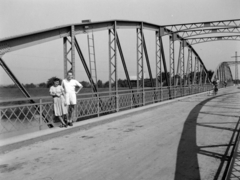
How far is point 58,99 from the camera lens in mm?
7441

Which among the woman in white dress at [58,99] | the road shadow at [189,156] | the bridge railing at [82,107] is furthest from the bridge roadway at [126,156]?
the bridge railing at [82,107]

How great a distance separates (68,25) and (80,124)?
3.81 m

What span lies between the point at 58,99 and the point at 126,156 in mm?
3359

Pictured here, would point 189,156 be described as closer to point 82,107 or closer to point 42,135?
point 42,135

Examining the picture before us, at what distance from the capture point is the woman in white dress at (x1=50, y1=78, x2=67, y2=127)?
24.2 feet

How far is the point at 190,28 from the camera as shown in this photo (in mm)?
18734

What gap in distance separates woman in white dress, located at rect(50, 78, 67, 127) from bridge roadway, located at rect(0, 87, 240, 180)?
2.58 feet

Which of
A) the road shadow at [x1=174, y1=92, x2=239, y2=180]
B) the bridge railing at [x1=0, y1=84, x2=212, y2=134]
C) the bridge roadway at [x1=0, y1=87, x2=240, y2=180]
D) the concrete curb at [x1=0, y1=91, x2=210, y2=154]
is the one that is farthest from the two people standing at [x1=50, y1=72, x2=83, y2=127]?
the road shadow at [x1=174, y1=92, x2=239, y2=180]

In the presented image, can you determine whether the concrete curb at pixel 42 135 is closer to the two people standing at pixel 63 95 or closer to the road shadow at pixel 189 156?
the two people standing at pixel 63 95

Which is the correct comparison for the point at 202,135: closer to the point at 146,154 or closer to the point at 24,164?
the point at 146,154

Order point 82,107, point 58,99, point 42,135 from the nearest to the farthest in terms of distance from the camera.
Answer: point 42,135
point 58,99
point 82,107

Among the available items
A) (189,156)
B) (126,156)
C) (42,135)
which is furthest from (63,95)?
(189,156)

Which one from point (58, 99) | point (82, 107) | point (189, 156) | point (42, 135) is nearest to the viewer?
point (189, 156)

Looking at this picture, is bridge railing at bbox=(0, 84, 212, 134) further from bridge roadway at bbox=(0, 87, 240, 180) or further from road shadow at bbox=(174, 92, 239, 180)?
road shadow at bbox=(174, 92, 239, 180)
